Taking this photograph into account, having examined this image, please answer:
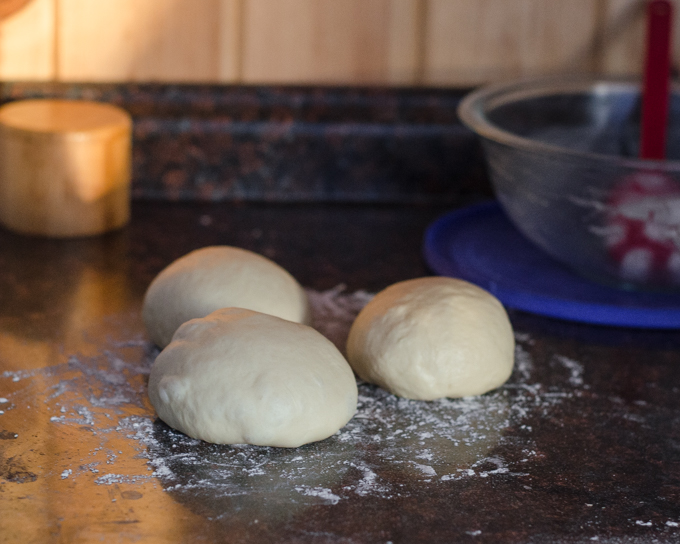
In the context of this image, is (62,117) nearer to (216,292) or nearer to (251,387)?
(216,292)

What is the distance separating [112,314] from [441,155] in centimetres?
64

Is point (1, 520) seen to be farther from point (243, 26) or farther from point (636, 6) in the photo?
point (636, 6)

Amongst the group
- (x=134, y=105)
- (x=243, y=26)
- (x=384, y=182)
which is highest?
(x=243, y=26)

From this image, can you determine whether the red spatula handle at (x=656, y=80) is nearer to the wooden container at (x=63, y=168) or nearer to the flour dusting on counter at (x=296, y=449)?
the flour dusting on counter at (x=296, y=449)

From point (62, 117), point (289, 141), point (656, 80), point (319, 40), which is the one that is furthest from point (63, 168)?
point (656, 80)

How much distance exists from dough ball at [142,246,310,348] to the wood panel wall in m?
0.57

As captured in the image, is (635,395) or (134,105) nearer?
(635,395)

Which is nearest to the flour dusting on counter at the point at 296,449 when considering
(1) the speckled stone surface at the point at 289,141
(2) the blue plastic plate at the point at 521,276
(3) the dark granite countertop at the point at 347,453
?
(3) the dark granite countertop at the point at 347,453

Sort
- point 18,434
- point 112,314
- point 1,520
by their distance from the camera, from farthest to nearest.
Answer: point 112,314, point 18,434, point 1,520

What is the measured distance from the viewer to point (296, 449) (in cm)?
75

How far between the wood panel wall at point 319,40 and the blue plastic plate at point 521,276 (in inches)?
11.9

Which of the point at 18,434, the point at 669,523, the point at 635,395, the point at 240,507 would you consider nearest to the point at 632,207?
the point at 635,395

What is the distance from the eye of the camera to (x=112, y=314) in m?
1.00

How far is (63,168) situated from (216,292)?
14.9 inches
